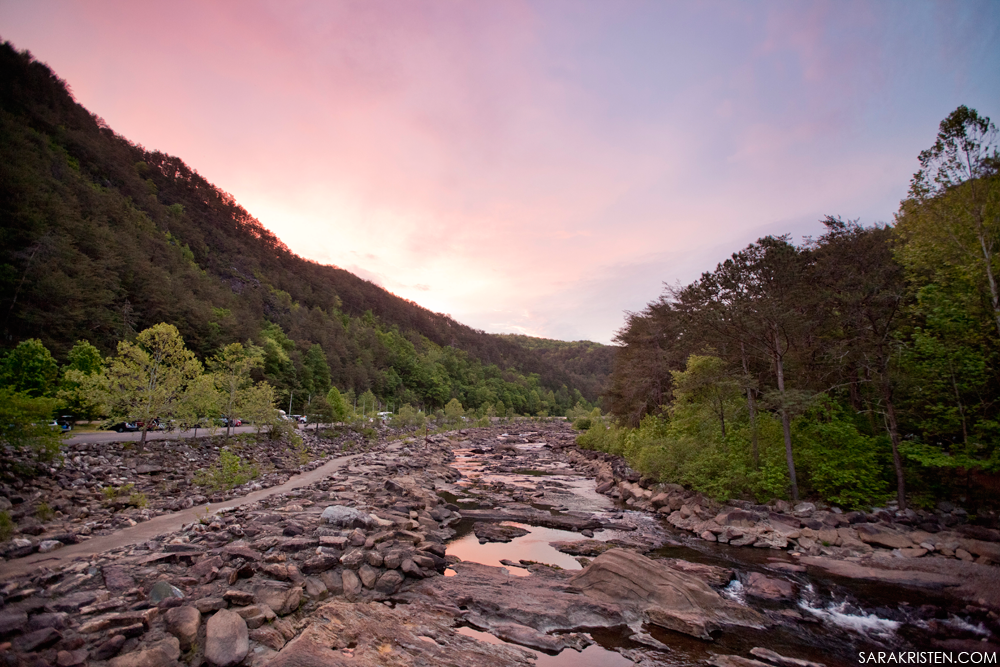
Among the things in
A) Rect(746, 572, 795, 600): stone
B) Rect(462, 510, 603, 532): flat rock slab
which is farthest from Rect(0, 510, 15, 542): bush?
Rect(746, 572, 795, 600): stone

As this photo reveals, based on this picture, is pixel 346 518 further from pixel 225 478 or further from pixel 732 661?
pixel 732 661

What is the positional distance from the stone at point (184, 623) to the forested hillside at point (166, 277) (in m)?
44.3

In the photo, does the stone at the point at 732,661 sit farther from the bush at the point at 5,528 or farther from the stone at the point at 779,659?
the bush at the point at 5,528

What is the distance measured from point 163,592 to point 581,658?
8.71 m

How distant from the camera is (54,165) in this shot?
208 feet

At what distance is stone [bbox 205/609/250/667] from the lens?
22.3ft

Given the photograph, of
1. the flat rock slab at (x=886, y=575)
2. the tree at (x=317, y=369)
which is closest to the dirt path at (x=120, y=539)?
the flat rock slab at (x=886, y=575)

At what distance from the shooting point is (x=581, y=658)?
8.38 metres

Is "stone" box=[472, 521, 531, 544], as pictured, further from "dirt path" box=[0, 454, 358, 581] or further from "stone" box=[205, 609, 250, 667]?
"stone" box=[205, 609, 250, 667]

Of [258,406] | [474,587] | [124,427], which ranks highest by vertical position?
[258,406]

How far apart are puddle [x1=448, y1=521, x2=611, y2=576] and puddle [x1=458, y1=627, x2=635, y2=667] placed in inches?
165

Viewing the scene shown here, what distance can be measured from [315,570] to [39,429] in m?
14.4

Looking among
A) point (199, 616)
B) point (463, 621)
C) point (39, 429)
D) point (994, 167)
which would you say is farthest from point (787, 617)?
point (39, 429)

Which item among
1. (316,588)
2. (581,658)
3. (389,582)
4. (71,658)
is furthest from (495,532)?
(71,658)
